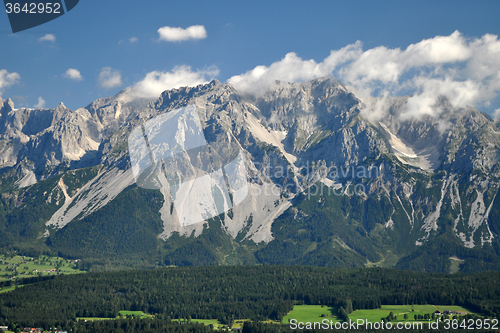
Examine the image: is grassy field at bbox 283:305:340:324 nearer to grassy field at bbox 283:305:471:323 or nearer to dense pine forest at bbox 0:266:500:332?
grassy field at bbox 283:305:471:323

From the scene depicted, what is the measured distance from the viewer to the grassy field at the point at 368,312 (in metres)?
163

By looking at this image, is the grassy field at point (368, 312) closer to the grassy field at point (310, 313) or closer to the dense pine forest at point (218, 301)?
the grassy field at point (310, 313)

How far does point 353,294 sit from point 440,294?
2852 centimetres

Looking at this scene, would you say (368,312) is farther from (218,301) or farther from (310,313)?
(218,301)

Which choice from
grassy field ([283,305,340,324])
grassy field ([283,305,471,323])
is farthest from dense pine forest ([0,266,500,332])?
grassy field ([283,305,471,323])

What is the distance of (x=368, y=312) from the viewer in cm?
17125

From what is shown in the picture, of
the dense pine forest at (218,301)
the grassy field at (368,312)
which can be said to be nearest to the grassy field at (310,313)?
the grassy field at (368,312)

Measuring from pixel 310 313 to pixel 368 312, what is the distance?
58.6 feet

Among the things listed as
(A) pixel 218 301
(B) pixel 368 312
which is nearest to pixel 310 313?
(B) pixel 368 312

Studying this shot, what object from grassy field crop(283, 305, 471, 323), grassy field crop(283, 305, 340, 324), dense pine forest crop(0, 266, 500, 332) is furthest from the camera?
dense pine forest crop(0, 266, 500, 332)

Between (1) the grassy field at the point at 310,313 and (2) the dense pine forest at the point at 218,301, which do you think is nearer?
(1) the grassy field at the point at 310,313

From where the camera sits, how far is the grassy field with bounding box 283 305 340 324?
164250 millimetres

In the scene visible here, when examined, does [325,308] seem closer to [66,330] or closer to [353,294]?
[353,294]

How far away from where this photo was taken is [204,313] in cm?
17375
